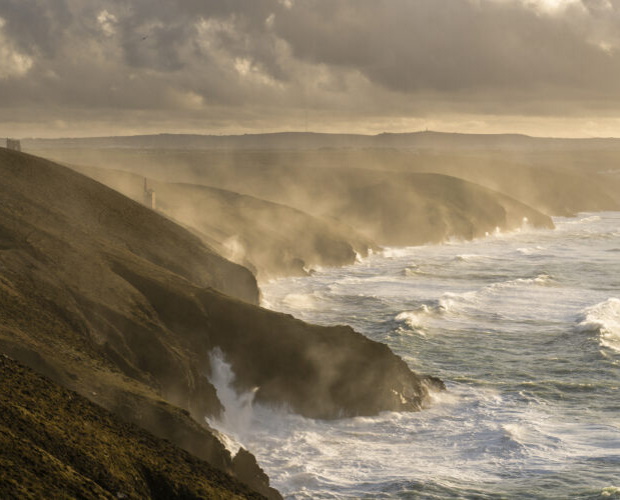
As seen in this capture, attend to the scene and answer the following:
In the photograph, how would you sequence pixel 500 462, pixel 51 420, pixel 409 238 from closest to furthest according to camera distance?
pixel 51 420, pixel 500 462, pixel 409 238

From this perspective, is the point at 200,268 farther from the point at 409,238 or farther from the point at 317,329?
the point at 409,238

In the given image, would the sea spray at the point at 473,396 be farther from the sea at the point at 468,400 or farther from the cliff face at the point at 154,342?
the cliff face at the point at 154,342

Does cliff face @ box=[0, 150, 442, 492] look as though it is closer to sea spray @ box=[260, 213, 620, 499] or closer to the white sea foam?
sea spray @ box=[260, 213, 620, 499]

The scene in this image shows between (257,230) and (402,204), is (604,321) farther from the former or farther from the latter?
(402,204)

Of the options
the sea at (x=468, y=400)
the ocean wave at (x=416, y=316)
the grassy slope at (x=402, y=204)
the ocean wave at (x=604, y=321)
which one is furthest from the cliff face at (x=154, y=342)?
the grassy slope at (x=402, y=204)

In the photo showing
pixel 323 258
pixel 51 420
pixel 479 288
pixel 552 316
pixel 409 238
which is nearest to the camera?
pixel 51 420

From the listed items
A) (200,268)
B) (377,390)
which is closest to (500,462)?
(377,390)
